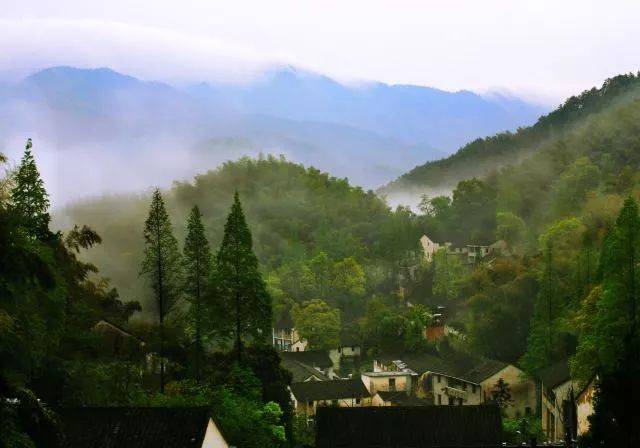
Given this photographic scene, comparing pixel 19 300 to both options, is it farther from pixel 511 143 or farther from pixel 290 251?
pixel 511 143

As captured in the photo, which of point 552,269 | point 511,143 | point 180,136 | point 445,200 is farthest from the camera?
point 180,136

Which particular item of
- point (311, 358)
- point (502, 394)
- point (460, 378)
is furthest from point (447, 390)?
point (311, 358)

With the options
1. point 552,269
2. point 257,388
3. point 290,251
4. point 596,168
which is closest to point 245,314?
point 257,388

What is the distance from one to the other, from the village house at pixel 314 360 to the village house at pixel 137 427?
38961mm

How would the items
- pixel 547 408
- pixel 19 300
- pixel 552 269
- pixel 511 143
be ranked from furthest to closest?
pixel 511 143 → pixel 552 269 → pixel 547 408 → pixel 19 300

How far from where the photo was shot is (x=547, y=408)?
46.8 m

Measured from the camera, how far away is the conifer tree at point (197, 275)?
38.0 metres

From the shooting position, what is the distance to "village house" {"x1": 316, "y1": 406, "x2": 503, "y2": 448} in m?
35.4

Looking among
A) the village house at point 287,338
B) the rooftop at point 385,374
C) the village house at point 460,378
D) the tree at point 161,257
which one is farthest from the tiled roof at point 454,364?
the tree at point 161,257

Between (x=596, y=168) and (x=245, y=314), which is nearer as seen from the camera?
(x=245, y=314)

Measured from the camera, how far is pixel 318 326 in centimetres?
7056

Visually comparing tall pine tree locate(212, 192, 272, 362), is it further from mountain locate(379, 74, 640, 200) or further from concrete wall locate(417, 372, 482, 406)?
mountain locate(379, 74, 640, 200)

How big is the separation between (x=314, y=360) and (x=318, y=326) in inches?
193

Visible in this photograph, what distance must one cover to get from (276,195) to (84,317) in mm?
96058
